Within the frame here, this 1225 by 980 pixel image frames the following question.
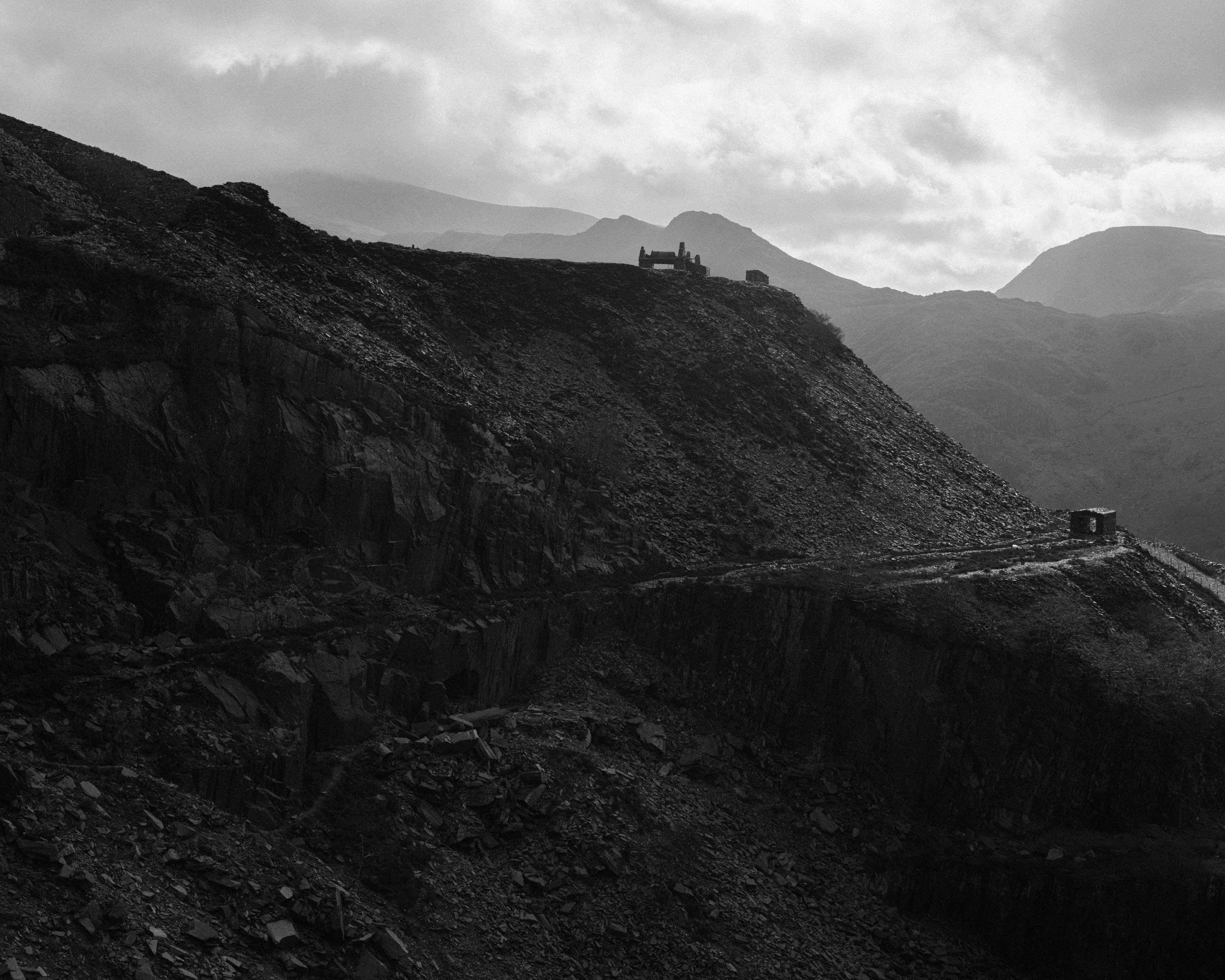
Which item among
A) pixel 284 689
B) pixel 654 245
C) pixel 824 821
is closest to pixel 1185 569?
pixel 824 821

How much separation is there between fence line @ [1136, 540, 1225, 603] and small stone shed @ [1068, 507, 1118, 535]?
5.68 ft

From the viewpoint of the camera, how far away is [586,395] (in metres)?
53.8

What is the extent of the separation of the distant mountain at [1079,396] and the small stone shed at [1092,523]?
Result: 70.6m

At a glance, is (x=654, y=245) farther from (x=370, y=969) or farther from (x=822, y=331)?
(x=370, y=969)

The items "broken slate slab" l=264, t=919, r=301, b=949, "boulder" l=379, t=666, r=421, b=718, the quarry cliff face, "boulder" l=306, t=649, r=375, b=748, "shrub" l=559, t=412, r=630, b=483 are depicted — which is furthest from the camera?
"shrub" l=559, t=412, r=630, b=483

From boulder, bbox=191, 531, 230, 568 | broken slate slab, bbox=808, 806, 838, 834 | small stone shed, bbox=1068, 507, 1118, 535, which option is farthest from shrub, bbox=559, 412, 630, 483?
small stone shed, bbox=1068, 507, 1118, 535

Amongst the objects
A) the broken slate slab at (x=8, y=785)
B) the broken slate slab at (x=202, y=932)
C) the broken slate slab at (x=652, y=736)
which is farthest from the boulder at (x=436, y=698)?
the broken slate slab at (x=8, y=785)

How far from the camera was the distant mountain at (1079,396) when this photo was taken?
432 ft

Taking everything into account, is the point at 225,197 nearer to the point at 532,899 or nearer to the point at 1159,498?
the point at 532,899

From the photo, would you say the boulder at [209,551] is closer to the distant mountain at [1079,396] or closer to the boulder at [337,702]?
the boulder at [337,702]

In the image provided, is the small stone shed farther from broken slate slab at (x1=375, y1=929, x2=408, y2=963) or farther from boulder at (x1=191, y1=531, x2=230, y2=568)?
broken slate slab at (x1=375, y1=929, x2=408, y2=963)

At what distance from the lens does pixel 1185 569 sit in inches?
2290

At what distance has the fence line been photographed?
5522 centimetres

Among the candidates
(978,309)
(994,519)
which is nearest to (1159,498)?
(978,309)
